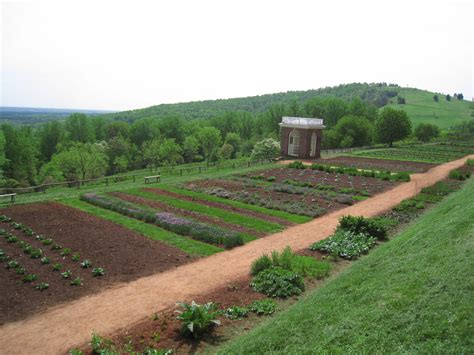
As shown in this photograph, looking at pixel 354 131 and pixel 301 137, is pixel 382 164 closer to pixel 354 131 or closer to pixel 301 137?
pixel 301 137

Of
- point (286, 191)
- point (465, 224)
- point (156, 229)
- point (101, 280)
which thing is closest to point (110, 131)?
point (286, 191)

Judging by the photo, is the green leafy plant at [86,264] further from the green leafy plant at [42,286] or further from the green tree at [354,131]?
the green tree at [354,131]

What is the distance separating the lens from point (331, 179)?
3334 centimetres

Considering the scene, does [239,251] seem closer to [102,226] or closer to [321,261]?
[321,261]

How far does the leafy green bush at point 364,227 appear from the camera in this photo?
16.9 meters

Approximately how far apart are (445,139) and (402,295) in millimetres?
79693

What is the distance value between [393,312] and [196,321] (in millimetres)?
4806

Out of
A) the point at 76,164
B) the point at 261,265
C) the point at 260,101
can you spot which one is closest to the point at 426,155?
the point at 261,265

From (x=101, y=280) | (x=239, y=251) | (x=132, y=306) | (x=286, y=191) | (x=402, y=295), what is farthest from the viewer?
(x=286, y=191)

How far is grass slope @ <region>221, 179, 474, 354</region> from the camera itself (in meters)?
6.45

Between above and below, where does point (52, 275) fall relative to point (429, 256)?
below

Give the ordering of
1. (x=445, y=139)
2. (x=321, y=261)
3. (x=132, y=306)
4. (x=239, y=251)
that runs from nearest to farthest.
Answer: (x=132, y=306)
(x=321, y=261)
(x=239, y=251)
(x=445, y=139)

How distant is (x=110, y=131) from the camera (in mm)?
77625

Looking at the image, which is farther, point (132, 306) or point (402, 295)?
point (132, 306)
